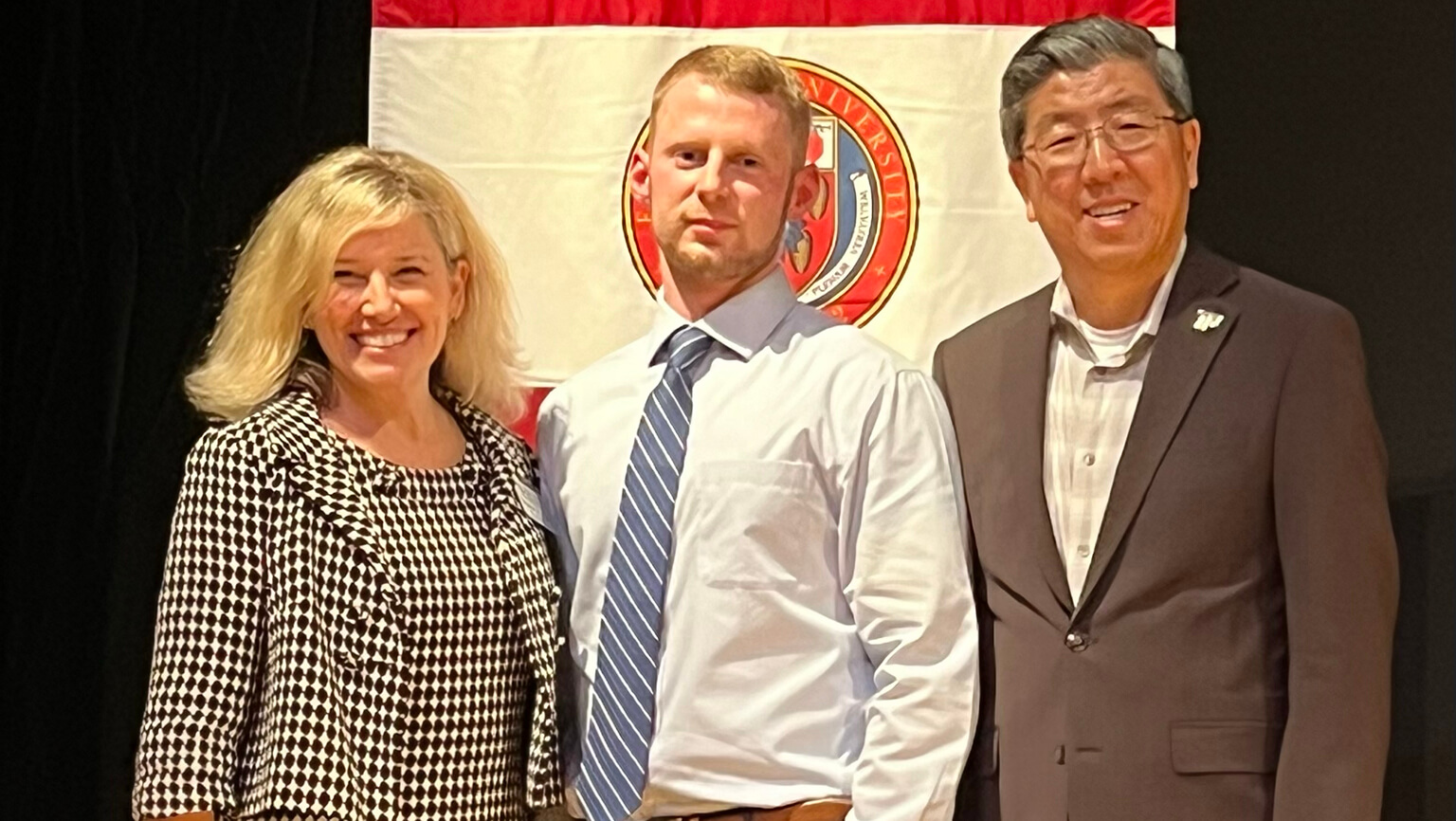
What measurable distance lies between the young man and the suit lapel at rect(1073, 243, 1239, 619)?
20 centimetres

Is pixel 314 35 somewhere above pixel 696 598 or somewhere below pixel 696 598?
above

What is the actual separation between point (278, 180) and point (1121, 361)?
174 cm

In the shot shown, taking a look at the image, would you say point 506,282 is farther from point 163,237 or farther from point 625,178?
point 163,237

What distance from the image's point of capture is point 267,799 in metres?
2.05

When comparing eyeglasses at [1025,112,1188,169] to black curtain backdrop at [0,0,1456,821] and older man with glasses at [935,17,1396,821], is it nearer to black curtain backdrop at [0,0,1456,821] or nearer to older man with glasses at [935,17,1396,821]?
older man with glasses at [935,17,1396,821]

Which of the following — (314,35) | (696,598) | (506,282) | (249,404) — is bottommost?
(696,598)

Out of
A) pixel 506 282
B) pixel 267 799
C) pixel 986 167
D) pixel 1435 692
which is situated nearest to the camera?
pixel 267 799

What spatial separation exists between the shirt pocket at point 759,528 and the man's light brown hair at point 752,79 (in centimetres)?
46

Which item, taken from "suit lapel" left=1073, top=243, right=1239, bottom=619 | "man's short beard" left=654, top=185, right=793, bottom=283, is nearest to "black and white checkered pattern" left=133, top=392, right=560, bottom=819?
"man's short beard" left=654, top=185, right=793, bottom=283

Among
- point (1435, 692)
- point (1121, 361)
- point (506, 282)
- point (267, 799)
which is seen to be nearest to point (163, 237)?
point (506, 282)

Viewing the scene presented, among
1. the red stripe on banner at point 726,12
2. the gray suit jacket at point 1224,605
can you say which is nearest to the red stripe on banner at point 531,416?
the red stripe on banner at point 726,12

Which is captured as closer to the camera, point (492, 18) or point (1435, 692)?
point (1435, 692)

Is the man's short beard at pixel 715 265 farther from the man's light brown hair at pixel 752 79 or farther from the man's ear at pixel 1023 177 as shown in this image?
the man's ear at pixel 1023 177

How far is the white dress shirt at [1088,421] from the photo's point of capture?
222 cm
